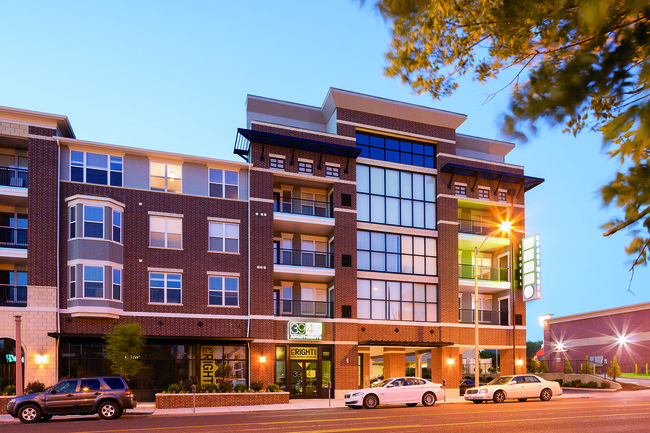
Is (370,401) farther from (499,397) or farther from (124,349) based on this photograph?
(124,349)

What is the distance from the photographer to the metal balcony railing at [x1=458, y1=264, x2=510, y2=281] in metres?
40.8

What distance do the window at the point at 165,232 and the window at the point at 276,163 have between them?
659cm

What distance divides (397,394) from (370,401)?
4.54 ft

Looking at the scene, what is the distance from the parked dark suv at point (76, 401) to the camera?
20.9 meters

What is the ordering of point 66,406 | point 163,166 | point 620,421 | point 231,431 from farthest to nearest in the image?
1. point 163,166
2. point 66,406
3. point 620,421
4. point 231,431

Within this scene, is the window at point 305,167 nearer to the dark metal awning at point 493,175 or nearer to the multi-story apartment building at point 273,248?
the multi-story apartment building at point 273,248

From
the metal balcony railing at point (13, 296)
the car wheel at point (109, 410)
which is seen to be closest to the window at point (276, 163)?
the metal balcony railing at point (13, 296)

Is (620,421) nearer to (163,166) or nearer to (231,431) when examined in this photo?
(231,431)

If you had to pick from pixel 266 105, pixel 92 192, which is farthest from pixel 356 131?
pixel 92 192

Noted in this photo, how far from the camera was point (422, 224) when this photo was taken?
38438 millimetres

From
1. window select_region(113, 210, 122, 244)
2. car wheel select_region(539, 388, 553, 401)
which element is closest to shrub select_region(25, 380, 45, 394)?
window select_region(113, 210, 122, 244)

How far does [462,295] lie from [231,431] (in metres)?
28.3

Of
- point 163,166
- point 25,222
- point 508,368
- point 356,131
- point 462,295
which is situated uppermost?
point 356,131

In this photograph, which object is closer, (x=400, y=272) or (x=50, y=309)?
(x=50, y=309)
